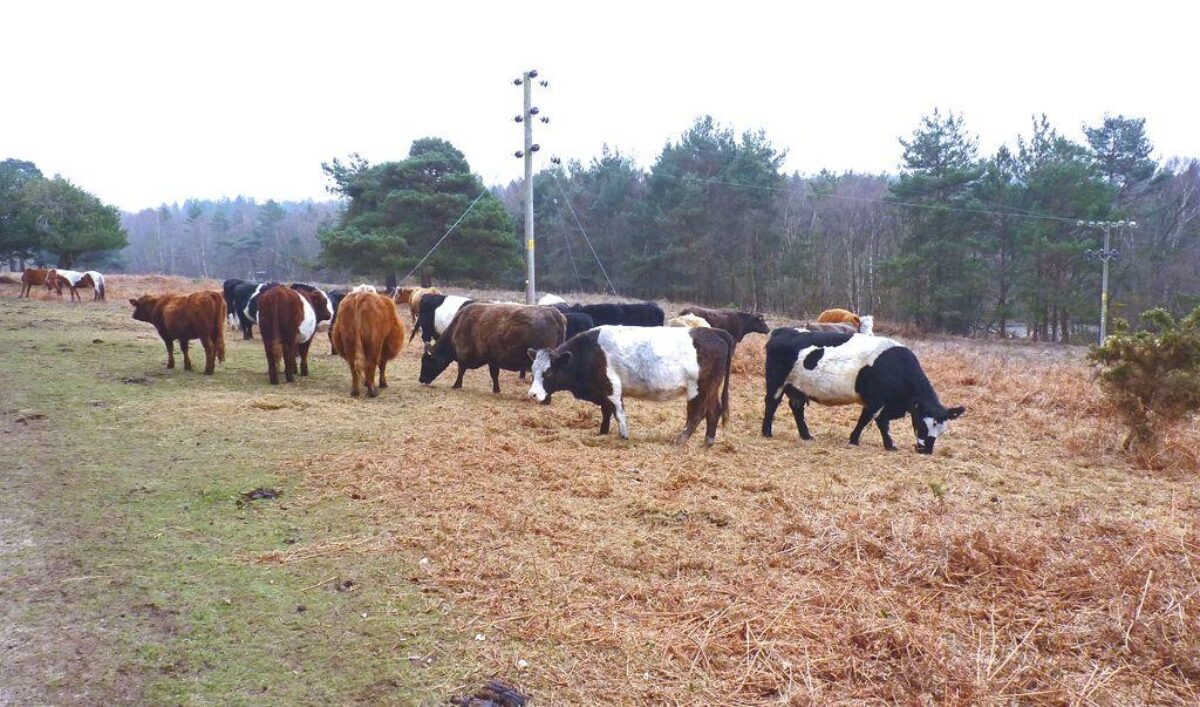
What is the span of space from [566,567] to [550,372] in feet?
14.7

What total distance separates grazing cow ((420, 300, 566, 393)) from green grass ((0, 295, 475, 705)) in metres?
3.44

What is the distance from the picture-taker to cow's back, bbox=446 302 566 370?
460 inches

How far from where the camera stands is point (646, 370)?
8.56 m

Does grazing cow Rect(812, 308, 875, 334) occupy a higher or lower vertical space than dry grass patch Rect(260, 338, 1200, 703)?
higher

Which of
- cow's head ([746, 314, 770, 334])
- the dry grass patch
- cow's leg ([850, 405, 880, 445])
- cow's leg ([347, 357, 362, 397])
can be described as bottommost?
the dry grass patch

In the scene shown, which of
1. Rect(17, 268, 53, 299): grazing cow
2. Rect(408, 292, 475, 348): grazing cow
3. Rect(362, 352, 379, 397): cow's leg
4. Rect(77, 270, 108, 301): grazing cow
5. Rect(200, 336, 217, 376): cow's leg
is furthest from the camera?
Rect(77, 270, 108, 301): grazing cow

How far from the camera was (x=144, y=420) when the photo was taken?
814cm

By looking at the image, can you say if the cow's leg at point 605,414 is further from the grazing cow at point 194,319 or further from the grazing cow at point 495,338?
the grazing cow at point 194,319

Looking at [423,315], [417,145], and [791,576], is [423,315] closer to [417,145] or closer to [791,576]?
[791,576]

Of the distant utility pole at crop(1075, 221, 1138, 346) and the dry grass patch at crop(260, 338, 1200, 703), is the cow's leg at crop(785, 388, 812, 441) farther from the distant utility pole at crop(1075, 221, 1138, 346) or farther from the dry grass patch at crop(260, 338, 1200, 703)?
the distant utility pole at crop(1075, 221, 1138, 346)

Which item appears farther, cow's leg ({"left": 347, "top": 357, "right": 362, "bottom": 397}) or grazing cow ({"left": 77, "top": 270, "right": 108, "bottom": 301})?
grazing cow ({"left": 77, "top": 270, "right": 108, "bottom": 301})

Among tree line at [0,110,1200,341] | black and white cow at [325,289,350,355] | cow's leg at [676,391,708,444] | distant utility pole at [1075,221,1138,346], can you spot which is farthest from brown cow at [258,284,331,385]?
distant utility pole at [1075,221,1138,346]

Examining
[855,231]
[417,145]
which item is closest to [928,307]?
[855,231]

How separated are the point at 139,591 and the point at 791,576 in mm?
3908
